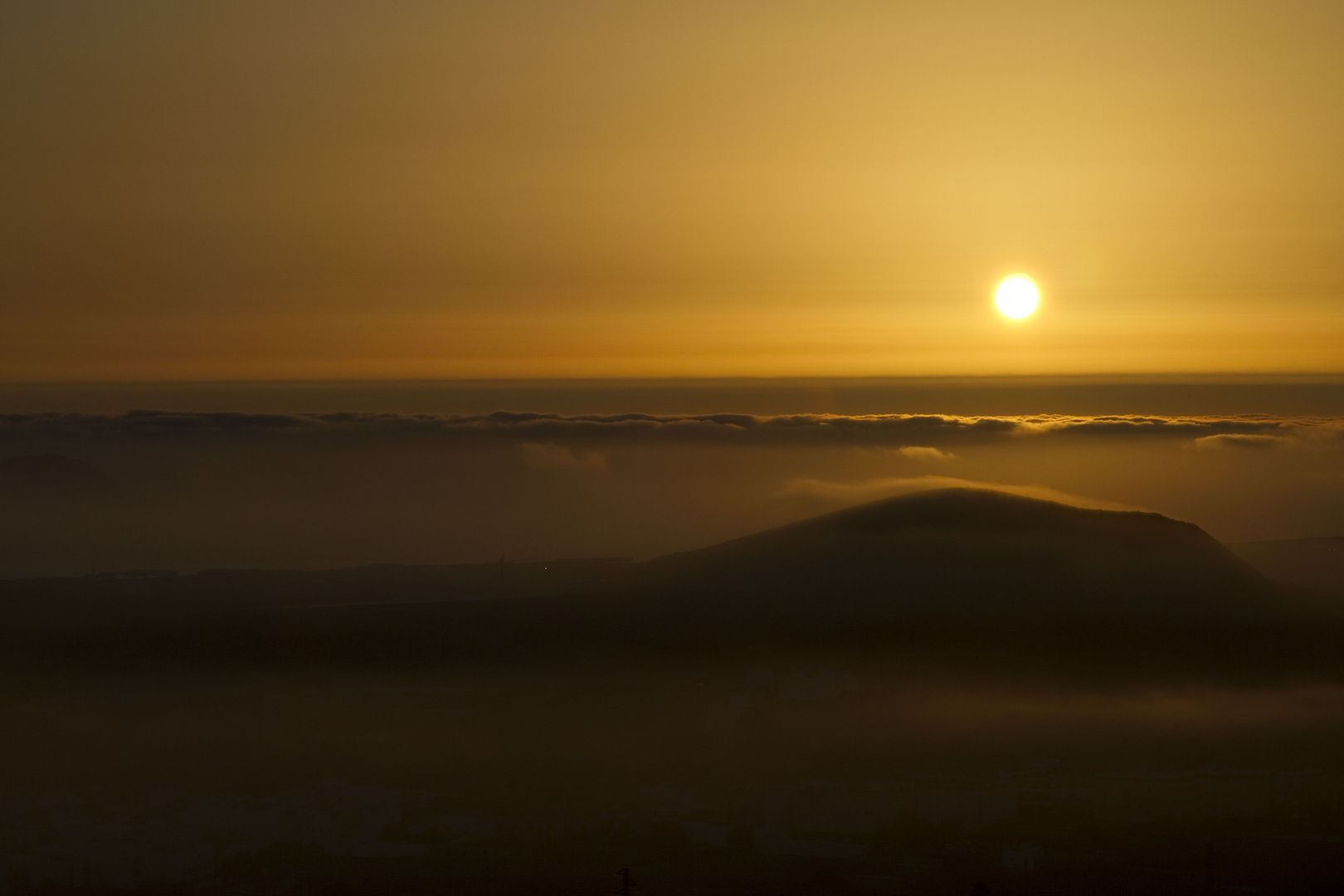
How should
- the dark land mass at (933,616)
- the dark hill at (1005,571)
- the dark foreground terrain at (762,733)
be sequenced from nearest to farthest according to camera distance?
the dark foreground terrain at (762,733) < the dark land mass at (933,616) < the dark hill at (1005,571)

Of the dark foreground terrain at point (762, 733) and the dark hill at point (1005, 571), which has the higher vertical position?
the dark hill at point (1005, 571)

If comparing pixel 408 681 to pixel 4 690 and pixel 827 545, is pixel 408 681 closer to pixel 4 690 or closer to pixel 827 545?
pixel 4 690

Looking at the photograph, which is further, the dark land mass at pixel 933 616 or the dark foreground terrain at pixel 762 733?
the dark land mass at pixel 933 616

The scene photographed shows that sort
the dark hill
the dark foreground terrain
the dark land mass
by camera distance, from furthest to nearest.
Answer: the dark hill, the dark land mass, the dark foreground terrain

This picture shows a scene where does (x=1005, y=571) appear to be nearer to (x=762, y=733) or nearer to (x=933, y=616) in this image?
(x=933, y=616)

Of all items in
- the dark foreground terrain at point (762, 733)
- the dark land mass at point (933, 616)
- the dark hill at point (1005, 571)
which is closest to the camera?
the dark foreground terrain at point (762, 733)
